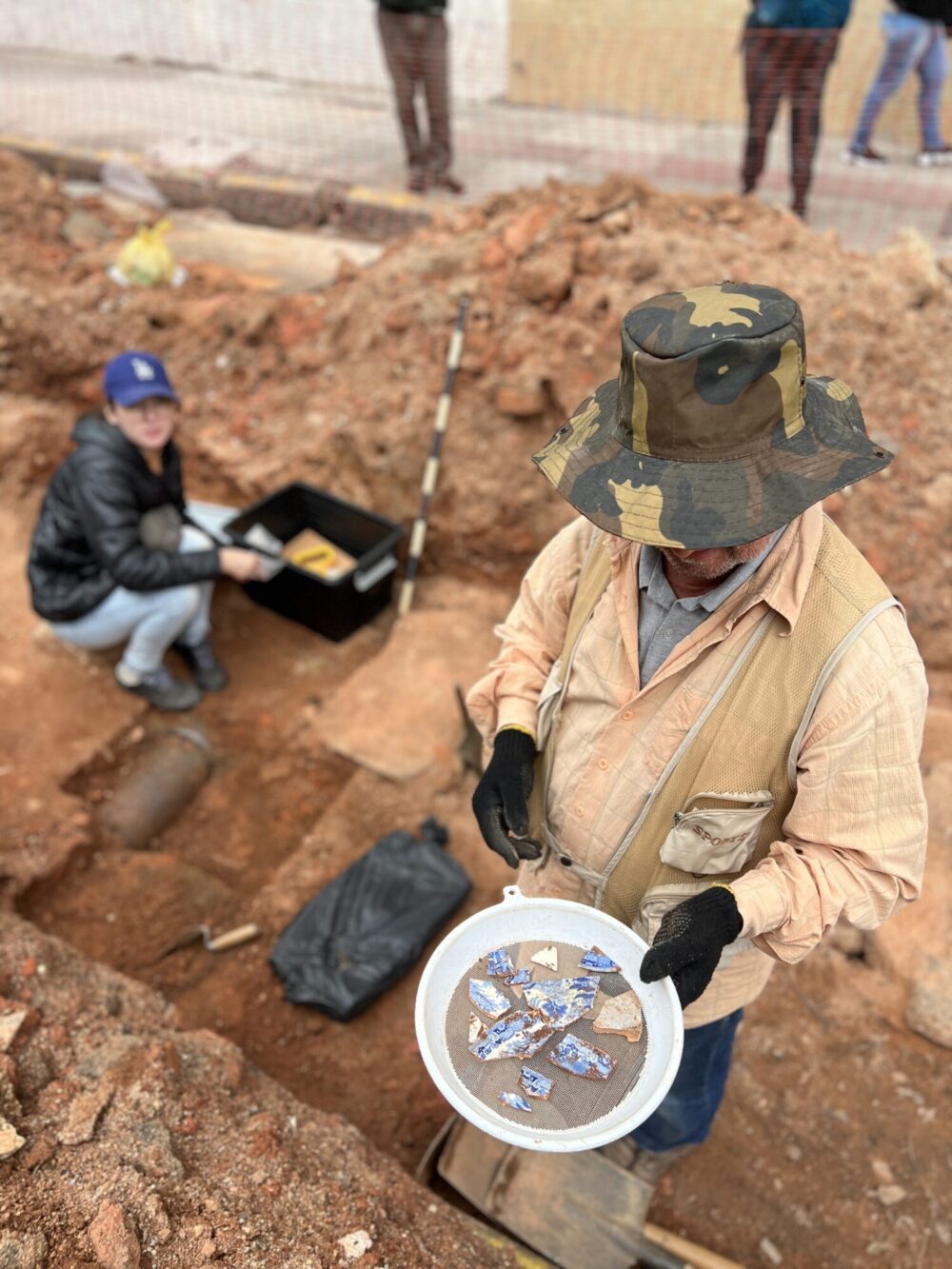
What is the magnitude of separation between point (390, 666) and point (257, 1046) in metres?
2.00

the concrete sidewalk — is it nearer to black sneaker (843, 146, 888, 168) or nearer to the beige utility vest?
black sneaker (843, 146, 888, 168)

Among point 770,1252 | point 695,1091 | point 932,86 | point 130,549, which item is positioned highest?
point 932,86

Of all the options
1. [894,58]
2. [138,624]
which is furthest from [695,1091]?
[894,58]

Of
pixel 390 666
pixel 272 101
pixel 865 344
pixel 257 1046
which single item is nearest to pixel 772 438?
pixel 257 1046

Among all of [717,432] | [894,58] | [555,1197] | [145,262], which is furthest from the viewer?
[894,58]

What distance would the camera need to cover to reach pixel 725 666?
1.70m

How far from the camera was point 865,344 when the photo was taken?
4508mm

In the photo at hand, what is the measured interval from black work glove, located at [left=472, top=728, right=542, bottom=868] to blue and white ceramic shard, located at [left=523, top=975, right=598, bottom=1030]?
0.93ft

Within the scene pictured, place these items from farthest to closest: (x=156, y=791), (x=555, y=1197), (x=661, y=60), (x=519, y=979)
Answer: (x=661, y=60)
(x=156, y=791)
(x=555, y=1197)
(x=519, y=979)

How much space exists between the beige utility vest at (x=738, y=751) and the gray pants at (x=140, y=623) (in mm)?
2812

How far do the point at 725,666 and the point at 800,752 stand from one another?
0.71ft

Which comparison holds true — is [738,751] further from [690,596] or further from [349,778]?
[349,778]

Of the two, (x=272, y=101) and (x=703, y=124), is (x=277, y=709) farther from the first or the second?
(x=272, y=101)

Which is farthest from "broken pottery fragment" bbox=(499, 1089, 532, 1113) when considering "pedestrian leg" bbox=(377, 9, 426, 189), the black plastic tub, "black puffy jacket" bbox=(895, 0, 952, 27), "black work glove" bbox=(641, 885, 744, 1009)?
"black puffy jacket" bbox=(895, 0, 952, 27)
